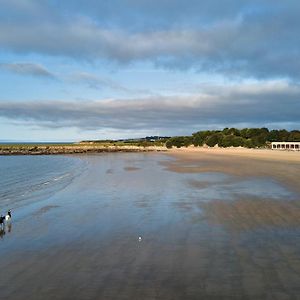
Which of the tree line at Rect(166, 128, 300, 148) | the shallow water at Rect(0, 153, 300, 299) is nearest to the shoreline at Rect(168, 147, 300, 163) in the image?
the tree line at Rect(166, 128, 300, 148)

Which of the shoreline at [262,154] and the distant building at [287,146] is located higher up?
the distant building at [287,146]

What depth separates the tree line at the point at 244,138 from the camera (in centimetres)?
11262

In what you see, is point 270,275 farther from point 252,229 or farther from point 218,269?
point 252,229

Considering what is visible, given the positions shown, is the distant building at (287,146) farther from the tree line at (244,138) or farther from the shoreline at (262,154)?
the tree line at (244,138)

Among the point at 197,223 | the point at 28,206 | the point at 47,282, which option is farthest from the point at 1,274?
the point at 28,206

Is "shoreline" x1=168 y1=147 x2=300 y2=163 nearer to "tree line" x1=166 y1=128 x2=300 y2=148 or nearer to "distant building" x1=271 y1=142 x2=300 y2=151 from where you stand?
"distant building" x1=271 y1=142 x2=300 y2=151

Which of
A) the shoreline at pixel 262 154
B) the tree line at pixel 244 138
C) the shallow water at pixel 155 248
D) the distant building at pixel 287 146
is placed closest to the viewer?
→ the shallow water at pixel 155 248

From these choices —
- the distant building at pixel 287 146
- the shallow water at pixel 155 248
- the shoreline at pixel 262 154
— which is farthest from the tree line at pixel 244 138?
the shallow water at pixel 155 248

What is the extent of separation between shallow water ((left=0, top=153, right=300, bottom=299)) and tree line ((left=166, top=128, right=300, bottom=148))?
301 feet

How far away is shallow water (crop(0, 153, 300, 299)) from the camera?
9047mm

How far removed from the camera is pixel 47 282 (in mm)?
9609

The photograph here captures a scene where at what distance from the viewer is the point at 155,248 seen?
12.6m

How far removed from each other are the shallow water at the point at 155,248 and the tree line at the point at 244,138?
91.8 m

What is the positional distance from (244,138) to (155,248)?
11494cm
